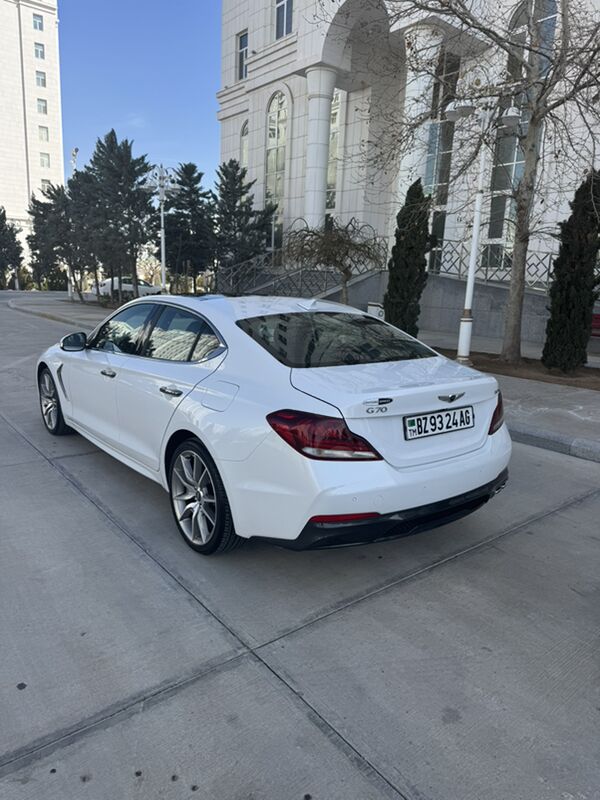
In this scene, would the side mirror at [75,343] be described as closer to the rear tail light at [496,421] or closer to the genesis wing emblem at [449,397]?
the genesis wing emblem at [449,397]

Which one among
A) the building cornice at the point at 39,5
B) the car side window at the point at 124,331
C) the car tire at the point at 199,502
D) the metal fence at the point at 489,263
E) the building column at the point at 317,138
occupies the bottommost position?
the car tire at the point at 199,502

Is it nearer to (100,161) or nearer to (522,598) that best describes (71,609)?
(522,598)

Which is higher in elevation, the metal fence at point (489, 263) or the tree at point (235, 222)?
the tree at point (235, 222)

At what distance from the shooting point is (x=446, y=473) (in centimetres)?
311

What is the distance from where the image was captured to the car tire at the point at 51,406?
5.79 m

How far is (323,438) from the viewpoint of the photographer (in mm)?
2795

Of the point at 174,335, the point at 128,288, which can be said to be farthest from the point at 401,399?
the point at 128,288

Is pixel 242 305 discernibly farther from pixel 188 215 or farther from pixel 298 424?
pixel 188 215

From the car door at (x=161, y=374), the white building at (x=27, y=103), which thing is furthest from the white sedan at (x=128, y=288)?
the white building at (x=27, y=103)

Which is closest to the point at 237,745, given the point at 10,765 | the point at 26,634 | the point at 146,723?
the point at 146,723

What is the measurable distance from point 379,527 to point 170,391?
1.61m

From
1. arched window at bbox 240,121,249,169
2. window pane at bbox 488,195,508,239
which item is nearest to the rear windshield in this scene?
window pane at bbox 488,195,508,239

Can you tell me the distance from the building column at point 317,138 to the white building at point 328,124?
4cm

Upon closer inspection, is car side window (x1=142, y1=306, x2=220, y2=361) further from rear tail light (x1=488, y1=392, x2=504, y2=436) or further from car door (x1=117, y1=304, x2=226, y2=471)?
rear tail light (x1=488, y1=392, x2=504, y2=436)
